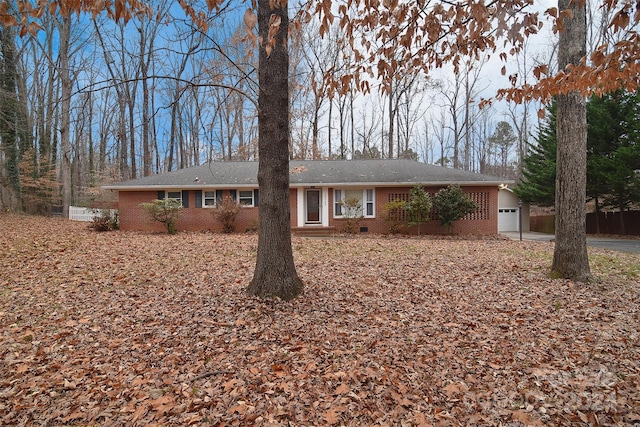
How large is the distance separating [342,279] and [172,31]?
4.74 metres

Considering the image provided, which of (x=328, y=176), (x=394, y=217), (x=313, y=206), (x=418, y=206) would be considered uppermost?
(x=328, y=176)

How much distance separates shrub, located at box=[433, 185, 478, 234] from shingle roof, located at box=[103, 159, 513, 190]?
2.49 ft

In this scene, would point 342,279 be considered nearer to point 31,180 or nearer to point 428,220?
point 428,220

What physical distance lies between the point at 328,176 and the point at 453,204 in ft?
18.7

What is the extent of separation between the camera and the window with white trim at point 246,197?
1532cm

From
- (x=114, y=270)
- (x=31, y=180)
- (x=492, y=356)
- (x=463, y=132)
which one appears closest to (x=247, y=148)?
(x=31, y=180)

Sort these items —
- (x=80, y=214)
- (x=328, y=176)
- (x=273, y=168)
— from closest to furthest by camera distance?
(x=273, y=168)
(x=328, y=176)
(x=80, y=214)

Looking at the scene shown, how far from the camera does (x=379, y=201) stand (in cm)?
1509

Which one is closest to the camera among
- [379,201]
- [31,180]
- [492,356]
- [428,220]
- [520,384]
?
[520,384]

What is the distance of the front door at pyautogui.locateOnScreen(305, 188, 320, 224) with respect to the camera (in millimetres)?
15887

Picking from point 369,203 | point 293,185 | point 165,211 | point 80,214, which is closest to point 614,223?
point 369,203

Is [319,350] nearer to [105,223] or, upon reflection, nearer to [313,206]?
[313,206]

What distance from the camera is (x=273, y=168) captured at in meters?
4.62

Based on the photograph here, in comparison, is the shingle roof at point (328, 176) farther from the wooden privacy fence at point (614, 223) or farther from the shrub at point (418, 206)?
the wooden privacy fence at point (614, 223)
